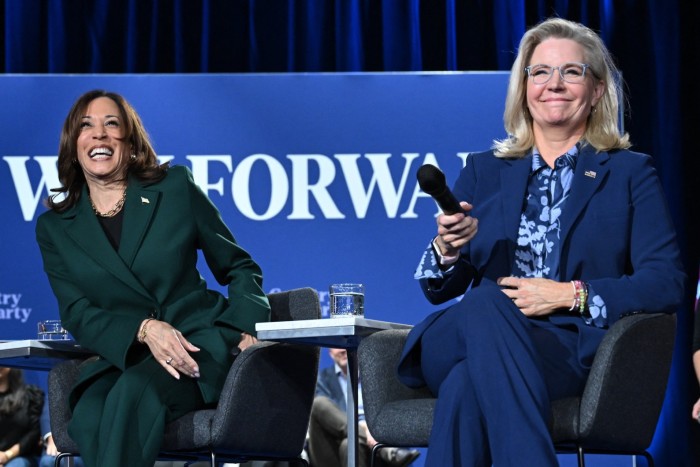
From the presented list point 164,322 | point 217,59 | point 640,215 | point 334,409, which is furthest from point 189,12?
point 640,215

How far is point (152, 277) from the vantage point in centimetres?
333

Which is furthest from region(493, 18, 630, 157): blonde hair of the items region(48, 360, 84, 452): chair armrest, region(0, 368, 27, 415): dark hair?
region(0, 368, 27, 415): dark hair

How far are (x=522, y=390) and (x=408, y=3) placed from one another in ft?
13.7

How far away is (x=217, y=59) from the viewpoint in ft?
20.5

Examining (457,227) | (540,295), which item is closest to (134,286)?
(457,227)

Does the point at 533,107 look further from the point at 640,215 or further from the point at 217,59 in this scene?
the point at 217,59

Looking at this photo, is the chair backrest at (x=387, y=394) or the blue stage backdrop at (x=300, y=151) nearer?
the chair backrest at (x=387, y=394)

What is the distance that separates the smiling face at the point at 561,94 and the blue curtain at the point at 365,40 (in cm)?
317

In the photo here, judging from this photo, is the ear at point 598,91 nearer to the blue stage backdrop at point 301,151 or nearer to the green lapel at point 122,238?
the green lapel at point 122,238

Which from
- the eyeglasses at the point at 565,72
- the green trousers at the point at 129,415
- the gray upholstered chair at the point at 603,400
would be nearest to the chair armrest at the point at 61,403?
the green trousers at the point at 129,415

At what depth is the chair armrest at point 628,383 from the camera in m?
2.58

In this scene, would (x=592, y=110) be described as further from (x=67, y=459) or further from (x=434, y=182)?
(x=67, y=459)

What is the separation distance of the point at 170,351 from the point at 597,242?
3.98 ft

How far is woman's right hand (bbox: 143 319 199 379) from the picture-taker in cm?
311
